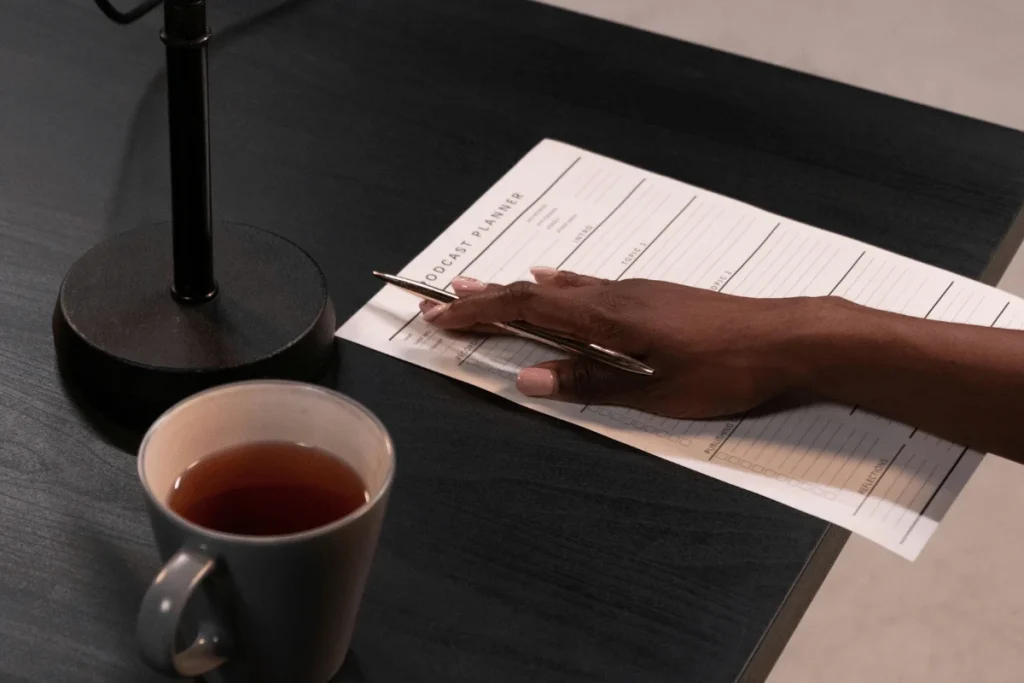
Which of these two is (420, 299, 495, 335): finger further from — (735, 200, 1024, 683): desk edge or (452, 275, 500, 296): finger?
(735, 200, 1024, 683): desk edge

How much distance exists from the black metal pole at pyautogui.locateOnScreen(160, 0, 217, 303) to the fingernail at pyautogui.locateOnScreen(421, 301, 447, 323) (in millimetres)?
140

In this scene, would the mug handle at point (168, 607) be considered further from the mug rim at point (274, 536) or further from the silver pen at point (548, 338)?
the silver pen at point (548, 338)

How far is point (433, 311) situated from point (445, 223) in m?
0.12

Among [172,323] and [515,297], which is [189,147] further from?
[515,297]

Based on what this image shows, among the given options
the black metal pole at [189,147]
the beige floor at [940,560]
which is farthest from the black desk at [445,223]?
the beige floor at [940,560]

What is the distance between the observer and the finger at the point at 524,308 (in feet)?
2.60

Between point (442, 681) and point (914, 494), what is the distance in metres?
0.31

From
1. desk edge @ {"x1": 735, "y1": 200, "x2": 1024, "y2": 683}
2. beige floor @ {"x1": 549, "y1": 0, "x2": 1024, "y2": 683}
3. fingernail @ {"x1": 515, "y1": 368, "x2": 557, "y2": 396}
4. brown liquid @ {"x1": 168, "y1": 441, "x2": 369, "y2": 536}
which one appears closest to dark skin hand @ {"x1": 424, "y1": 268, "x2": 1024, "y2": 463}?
fingernail @ {"x1": 515, "y1": 368, "x2": 557, "y2": 396}

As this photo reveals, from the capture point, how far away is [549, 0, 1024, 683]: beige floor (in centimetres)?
162

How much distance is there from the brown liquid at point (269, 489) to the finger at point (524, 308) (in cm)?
23

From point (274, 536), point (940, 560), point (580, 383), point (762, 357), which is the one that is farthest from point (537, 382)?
point (940, 560)

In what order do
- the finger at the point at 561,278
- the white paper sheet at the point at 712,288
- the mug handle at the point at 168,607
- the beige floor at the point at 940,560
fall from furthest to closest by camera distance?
the beige floor at the point at 940,560 → the finger at the point at 561,278 → the white paper sheet at the point at 712,288 → the mug handle at the point at 168,607

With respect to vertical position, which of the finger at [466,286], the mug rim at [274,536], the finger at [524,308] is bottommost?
the finger at [466,286]

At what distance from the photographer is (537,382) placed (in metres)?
0.76
